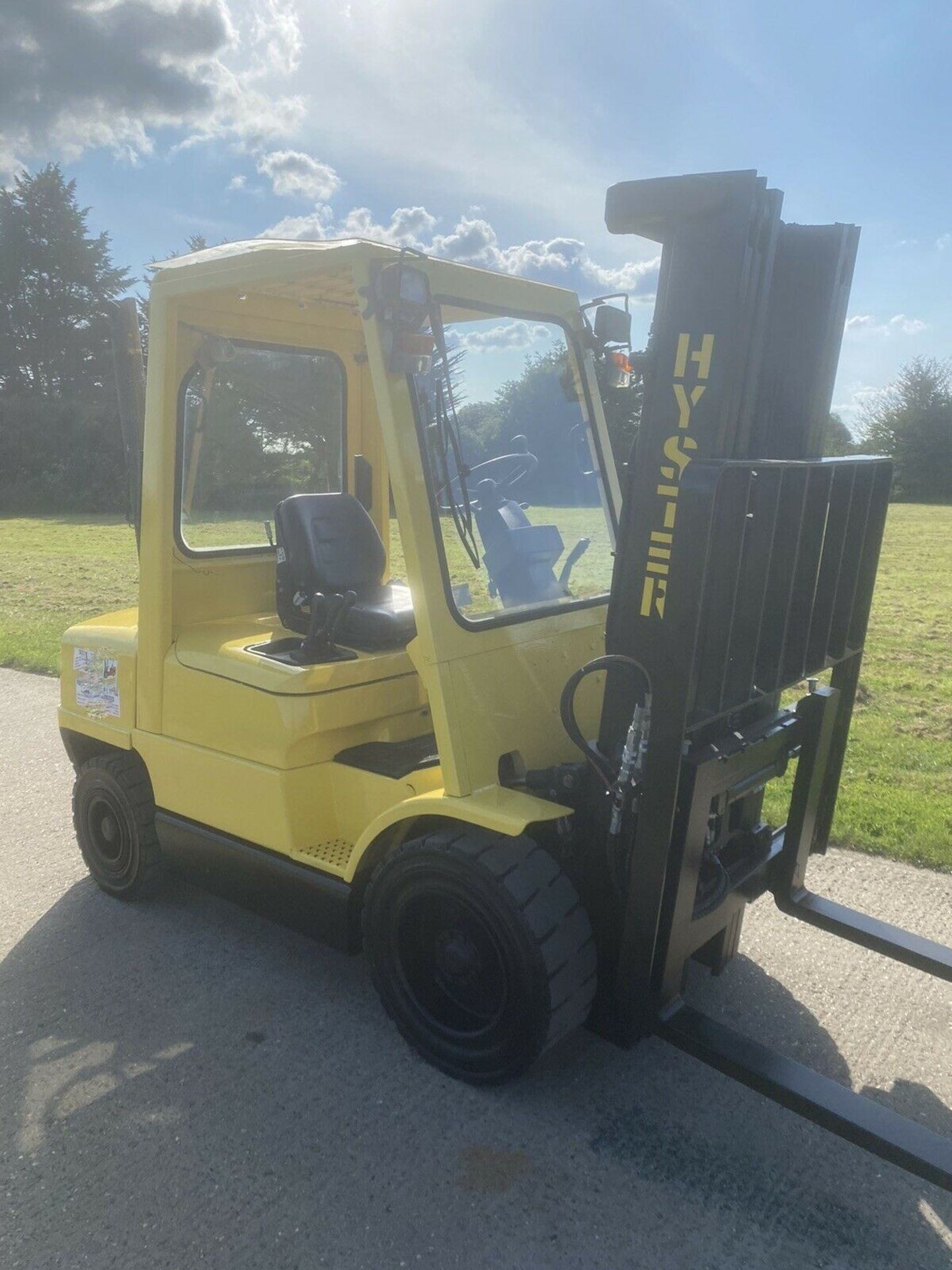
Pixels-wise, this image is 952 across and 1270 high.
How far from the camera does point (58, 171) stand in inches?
1795

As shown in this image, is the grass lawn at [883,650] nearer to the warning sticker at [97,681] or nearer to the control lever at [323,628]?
the control lever at [323,628]

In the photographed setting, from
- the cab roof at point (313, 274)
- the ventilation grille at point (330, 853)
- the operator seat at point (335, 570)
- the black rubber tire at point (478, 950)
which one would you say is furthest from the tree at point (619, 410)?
the ventilation grille at point (330, 853)

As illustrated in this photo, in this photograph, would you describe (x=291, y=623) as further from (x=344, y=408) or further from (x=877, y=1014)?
(x=877, y=1014)

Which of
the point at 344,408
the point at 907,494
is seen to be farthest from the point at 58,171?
the point at 344,408

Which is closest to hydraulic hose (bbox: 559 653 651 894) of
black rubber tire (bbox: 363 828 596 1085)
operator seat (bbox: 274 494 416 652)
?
black rubber tire (bbox: 363 828 596 1085)

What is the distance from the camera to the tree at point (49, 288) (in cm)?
4366

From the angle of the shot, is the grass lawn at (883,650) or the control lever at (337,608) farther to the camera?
the grass lawn at (883,650)

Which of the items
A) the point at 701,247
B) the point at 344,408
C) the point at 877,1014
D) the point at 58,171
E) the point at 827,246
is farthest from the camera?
the point at 58,171

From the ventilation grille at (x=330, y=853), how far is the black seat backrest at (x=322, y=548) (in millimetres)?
954

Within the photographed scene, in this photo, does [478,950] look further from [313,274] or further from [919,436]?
[919,436]

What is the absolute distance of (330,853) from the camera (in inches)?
133

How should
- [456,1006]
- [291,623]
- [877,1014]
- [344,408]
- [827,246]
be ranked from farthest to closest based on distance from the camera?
[344,408] → [291,623] → [877,1014] → [456,1006] → [827,246]

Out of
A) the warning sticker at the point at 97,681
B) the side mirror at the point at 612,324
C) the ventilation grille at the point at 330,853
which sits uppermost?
the side mirror at the point at 612,324

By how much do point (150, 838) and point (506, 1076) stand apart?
191 cm
